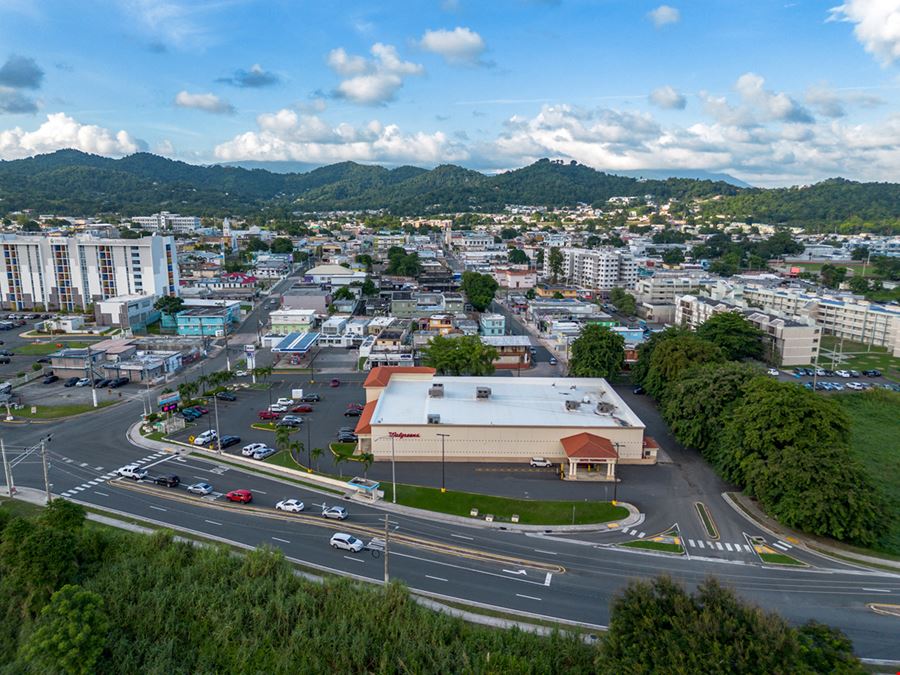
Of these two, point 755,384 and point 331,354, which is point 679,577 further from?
point 331,354

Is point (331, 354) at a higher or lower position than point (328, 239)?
lower

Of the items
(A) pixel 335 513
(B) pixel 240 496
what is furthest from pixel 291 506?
(B) pixel 240 496

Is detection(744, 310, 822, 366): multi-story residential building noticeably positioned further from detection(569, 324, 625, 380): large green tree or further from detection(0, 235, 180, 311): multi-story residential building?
detection(0, 235, 180, 311): multi-story residential building

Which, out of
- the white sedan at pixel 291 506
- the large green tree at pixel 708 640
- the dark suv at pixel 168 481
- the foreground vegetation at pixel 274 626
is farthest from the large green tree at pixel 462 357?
the large green tree at pixel 708 640

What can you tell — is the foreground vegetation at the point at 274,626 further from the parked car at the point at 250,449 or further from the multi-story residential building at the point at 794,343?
the multi-story residential building at the point at 794,343

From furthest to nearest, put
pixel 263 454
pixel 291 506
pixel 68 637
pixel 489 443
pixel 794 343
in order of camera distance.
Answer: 1. pixel 794 343
2. pixel 263 454
3. pixel 489 443
4. pixel 291 506
5. pixel 68 637

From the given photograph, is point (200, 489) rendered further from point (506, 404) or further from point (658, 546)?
point (658, 546)

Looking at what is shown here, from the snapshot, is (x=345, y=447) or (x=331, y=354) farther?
(x=331, y=354)

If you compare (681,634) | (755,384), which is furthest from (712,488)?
(681,634)

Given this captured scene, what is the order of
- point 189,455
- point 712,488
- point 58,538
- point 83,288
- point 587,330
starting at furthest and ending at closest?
1. point 83,288
2. point 587,330
3. point 189,455
4. point 712,488
5. point 58,538
